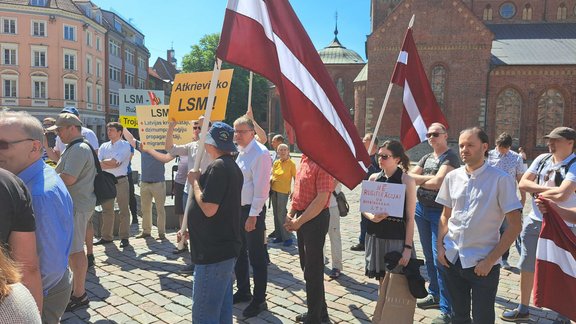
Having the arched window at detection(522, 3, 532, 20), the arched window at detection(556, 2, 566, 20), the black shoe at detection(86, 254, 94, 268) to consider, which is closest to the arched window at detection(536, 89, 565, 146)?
the arched window at detection(522, 3, 532, 20)

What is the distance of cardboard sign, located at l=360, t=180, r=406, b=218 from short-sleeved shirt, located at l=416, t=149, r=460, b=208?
82 centimetres

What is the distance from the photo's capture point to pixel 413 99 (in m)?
5.54

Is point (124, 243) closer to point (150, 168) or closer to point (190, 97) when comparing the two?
point (150, 168)

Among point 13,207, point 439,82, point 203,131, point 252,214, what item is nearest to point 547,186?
point 252,214

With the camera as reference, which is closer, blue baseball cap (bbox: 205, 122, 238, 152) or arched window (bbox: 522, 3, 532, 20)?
blue baseball cap (bbox: 205, 122, 238, 152)

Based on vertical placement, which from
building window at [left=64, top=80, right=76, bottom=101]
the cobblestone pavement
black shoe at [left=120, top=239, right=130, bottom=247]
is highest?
building window at [left=64, top=80, right=76, bottom=101]

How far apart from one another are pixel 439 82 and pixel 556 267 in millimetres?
29983

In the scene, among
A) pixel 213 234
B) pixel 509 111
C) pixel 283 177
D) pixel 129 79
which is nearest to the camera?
pixel 213 234

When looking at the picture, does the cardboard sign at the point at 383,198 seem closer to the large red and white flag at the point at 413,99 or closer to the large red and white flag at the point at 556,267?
the large red and white flag at the point at 556,267

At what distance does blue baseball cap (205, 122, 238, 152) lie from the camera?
3266mm

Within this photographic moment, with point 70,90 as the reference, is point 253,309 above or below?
below

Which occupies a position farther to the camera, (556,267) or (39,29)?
(39,29)

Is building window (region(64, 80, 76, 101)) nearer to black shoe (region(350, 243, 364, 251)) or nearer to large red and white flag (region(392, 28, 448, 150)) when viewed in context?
black shoe (region(350, 243, 364, 251))

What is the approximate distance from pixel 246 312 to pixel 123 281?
196 cm
